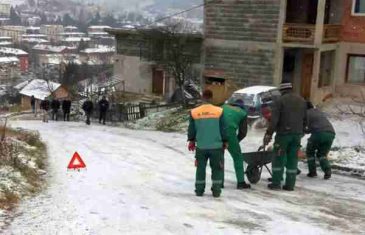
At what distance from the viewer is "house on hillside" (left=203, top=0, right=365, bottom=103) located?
84.4 ft

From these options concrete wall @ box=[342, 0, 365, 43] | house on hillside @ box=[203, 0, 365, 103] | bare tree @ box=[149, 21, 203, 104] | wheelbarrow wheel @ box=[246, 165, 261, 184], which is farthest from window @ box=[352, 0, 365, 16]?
wheelbarrow wheel @ box=[246, 165, 261, 184]

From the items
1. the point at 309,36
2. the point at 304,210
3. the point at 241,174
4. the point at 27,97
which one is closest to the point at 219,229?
the point at 304,210

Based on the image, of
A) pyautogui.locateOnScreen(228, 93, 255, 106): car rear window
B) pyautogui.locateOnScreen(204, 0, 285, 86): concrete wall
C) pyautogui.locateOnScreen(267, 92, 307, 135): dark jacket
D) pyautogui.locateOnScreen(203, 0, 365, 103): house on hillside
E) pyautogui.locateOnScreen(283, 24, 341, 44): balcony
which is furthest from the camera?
pyautogui.locateOnScreen(204, 0, 285, 86): concrete wall

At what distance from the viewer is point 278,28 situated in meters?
25.8

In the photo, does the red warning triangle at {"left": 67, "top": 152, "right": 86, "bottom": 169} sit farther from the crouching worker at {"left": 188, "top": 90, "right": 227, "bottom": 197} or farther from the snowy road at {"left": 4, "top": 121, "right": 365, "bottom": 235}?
the crouching worker at {"left": 188, "top": 90, "right": 227, "bottom": 197}

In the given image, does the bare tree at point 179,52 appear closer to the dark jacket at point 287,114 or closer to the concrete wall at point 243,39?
the concrete wall at point 243,39

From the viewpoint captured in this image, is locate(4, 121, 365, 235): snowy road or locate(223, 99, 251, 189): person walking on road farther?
locate(223, 99, 251, 189): person walking on road

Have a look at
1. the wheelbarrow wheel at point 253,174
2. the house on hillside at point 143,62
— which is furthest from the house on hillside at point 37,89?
the wheelbarrow wheel at point 253,174

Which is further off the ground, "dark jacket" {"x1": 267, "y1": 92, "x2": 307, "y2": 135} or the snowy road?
"dark jacket" {"x1": 267, "y1": 92, "x2": 307, "y2": 135}

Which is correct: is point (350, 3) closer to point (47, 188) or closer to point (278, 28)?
point (278, 28)

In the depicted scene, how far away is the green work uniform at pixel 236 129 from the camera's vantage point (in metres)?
9.12

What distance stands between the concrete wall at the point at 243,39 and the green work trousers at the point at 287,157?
56.4 ft

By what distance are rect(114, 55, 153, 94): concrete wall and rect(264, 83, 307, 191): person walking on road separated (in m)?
A: 22.7

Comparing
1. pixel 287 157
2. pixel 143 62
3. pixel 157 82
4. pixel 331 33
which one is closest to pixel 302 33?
pixel 331 33
